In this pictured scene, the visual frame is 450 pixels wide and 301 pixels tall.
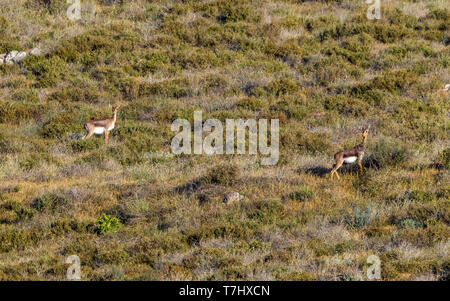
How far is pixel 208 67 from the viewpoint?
20938 millimetres

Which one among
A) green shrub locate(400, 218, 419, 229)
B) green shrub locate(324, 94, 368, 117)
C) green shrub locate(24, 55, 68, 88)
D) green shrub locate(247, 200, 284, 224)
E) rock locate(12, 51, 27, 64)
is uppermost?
rock locate(12, 51, 27, 64)

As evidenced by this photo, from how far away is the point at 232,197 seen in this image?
→ 12.0m

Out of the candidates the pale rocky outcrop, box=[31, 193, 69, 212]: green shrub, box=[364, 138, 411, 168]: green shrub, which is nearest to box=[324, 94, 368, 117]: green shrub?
box=[364, 138, 411, 168]: green shrub

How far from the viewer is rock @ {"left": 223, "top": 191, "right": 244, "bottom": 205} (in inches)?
472

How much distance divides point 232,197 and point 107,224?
7.28 ft

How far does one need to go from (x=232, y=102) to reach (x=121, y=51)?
520 centimetres

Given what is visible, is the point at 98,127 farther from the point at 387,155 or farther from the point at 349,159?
the point at 387,155

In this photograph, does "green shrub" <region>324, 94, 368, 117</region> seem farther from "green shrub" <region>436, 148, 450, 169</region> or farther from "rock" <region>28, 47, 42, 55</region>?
"rock" <region>28, 47, 42, 55</region>

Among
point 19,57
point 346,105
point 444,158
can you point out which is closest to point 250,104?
point 346,105

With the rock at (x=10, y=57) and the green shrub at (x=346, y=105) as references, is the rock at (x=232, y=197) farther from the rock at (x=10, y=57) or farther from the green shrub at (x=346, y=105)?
the rock at (x=10, y=57)

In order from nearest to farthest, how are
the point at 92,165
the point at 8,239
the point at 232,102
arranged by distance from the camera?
1. the point at 8,239
2. the point at 92,165
3. the point at 232,102

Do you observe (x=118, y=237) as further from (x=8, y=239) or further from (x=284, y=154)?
(x=284, y=154)

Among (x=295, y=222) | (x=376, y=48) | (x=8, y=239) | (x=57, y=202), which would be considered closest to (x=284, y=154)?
(x=295, y=222)

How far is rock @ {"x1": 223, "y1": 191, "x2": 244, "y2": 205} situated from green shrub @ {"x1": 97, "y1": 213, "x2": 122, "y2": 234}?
1875mm
